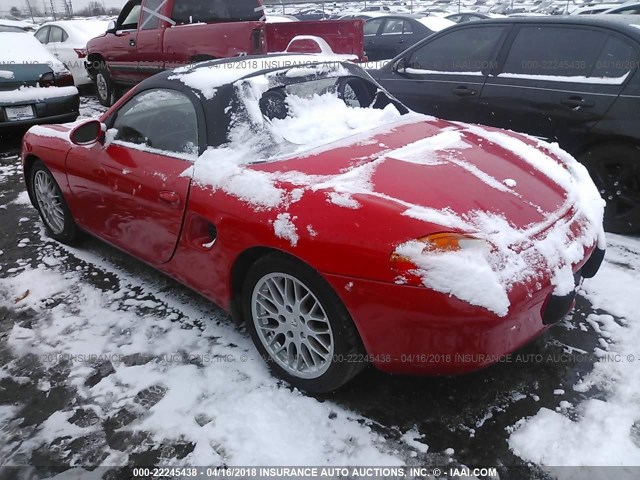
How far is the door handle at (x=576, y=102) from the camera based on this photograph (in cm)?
397

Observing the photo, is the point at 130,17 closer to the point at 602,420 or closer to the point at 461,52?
the point at 461,52

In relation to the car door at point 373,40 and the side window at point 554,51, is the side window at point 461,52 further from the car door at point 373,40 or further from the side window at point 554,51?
the car door at point 373,40

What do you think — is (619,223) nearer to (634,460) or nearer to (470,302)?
(634,460)

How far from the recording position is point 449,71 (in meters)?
4.90

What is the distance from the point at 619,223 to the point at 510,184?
2.14 m

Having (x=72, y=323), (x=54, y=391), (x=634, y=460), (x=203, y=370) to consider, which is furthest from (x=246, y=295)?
(x=634, y=460)

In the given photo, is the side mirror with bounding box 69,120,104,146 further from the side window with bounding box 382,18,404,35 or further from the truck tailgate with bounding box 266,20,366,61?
the side window with bounding box 382,18,404,35

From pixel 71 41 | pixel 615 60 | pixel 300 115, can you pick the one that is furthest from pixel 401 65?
pixel 71 41

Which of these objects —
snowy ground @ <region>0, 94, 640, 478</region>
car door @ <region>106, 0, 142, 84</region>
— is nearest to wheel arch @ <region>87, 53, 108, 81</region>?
car door @ <region>106, 0, 142, 84</region>

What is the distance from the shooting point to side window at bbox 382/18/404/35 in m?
11.1

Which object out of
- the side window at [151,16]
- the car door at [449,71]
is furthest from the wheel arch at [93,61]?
the car door at [449,71]

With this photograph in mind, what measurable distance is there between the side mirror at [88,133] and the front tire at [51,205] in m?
0.73

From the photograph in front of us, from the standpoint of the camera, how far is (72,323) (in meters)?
3.09

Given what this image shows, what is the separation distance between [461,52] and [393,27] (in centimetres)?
710
